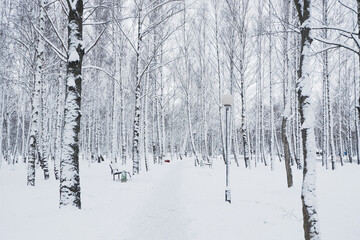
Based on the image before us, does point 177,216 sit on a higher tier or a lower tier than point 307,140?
lower

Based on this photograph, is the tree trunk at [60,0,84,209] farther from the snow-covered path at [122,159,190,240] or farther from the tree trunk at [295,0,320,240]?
the tree trunk at [295,0,320,240]

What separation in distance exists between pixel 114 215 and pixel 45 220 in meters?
1.42

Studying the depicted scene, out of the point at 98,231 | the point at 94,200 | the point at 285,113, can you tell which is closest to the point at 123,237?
the point at 98,231

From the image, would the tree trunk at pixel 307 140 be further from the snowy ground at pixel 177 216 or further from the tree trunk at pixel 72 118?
the tree trunk at pixel 72 118

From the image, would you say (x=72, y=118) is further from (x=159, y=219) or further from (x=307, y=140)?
(x=307, y=140)

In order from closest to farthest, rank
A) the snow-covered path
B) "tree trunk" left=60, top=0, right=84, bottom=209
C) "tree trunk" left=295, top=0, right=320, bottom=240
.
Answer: "tree trunk" left=295, top=0, right=320, bottom=240, the snow-covered path, "tree trunk" left=60, top=0, right=84, bottom=209

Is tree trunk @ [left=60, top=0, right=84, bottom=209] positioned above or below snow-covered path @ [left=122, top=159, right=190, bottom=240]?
above

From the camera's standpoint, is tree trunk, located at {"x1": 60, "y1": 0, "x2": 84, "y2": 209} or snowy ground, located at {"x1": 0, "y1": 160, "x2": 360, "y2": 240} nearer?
snowy ground, located at {"x1": 0, "y1": 160, "x2": 360, "y2": 240}

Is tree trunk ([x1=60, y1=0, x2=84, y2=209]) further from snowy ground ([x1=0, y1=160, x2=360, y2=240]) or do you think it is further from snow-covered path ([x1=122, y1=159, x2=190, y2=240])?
snow-covered path ([x1=122, y1=159, x2=190, y2=240])

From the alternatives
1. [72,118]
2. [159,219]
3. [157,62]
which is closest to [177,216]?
[159,219]

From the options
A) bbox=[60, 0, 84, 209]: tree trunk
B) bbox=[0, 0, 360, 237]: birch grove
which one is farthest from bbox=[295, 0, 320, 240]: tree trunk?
bbox=[60, 0, 84, 209]: tree trunk

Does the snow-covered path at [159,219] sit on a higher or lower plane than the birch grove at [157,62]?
lower

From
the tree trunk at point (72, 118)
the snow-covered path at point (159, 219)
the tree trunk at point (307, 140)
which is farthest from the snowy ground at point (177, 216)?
the tree trunk at point (307, 140)

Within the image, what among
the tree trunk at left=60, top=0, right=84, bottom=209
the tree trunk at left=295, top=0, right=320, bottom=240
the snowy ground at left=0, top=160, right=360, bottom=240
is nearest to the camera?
the tree trunk at left=295, top=0, right=320, bottom=240
